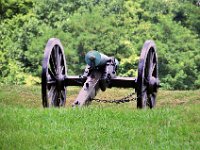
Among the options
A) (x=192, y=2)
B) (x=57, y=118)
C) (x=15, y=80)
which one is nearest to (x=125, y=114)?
(x=57, y=118)

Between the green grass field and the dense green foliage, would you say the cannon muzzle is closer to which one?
the green grass field

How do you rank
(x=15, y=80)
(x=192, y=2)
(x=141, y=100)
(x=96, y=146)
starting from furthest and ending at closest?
(x=192, y=2), (x=15, y=80), (x=141, y=100), (x=96, y=146)

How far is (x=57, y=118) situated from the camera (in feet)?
23.1

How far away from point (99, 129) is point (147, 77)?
11.4 feet

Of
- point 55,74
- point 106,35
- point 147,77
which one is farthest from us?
point 106,35

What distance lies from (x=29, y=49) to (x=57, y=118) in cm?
2272

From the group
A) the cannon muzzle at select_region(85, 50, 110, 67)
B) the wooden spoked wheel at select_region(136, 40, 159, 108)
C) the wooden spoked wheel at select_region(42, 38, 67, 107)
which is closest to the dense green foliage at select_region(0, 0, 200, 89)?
the wooden spoked wheel at select_region(42, 38, 67, 107)

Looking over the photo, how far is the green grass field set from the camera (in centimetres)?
577

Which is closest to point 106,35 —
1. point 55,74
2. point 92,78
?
point 55,74

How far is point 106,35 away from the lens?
3078 cm

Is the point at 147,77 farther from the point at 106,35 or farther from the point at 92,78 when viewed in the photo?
the point at 106,35

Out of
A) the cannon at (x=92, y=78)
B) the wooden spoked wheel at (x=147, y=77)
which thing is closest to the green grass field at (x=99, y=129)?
the wooden spoked wheel at (x=147, y=77)

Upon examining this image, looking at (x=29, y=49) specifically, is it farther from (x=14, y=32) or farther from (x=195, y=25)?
(x=195, y=25)

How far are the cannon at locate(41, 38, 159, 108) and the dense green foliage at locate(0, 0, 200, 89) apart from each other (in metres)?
16.9
